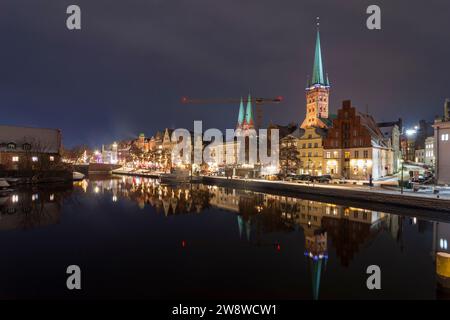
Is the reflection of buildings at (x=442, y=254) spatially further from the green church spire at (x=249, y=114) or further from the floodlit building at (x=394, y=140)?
the green church spire at (x=249, y=114)

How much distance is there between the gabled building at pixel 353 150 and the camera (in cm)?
5528

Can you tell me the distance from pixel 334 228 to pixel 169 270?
1502 cm

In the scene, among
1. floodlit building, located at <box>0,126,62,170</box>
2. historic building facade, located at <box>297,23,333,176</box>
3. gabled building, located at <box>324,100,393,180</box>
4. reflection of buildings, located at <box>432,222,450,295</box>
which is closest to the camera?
reflection of buildings, located at <box>432,222,450,295</box>

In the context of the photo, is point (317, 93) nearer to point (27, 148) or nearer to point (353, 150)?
point (353, 150)

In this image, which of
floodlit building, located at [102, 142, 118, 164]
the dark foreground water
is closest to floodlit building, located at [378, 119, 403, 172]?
the dark foreground water

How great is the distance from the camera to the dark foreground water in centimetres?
1298

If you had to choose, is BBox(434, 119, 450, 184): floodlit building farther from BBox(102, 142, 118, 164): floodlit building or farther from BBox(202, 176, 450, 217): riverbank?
BBox(102, 142, 118, 164): floodlit building

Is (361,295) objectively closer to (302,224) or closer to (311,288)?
(311,288)

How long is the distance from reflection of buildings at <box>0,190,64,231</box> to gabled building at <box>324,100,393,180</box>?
162ft

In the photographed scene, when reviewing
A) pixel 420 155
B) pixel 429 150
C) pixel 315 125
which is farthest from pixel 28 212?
pixel 420 155

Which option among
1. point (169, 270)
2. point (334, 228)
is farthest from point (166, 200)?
point (169, 270)

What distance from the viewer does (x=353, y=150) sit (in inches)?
2249

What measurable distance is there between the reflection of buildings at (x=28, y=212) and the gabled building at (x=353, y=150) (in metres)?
49.4

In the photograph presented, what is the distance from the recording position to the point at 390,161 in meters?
63.1
